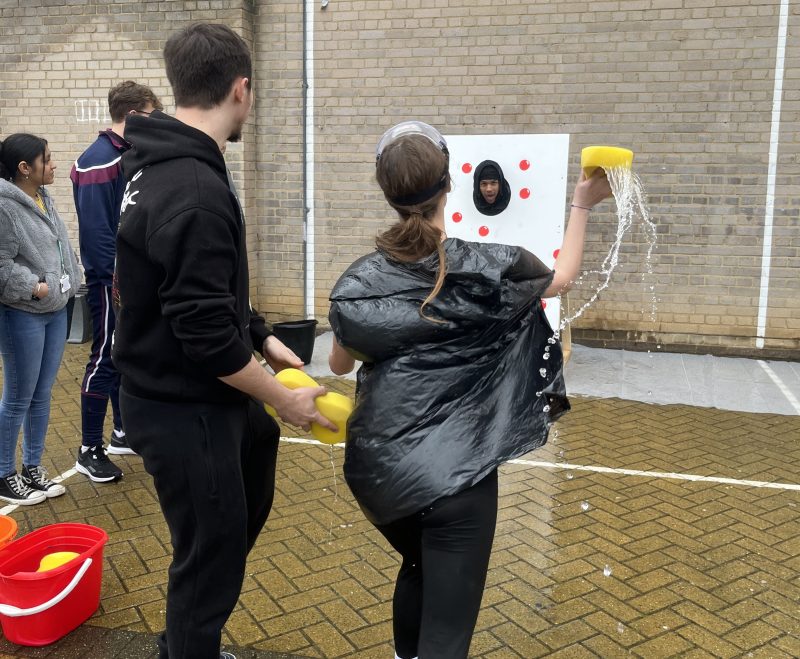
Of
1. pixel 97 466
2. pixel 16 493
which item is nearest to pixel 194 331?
pixel 16 493

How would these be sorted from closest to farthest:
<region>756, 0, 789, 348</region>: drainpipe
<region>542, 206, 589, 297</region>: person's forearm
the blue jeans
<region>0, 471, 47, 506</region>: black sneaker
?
<region>542, 206, 589, 297</region>: person's forearm
the blue jeans
<region>0, 471, 47, 506</region>: black sneaker
<region>756, 0, 789, 348</region>: drainpipe

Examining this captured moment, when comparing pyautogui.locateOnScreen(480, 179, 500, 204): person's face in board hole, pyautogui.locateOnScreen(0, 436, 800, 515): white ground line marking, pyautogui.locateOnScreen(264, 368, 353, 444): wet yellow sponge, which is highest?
pyautogui.locateOnScreen(480, 179, 500, 204): person's face in board hole

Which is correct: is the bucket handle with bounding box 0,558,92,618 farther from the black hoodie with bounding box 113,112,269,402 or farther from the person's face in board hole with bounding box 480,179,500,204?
the person's face in board hole with bounding box 480,179,500,204

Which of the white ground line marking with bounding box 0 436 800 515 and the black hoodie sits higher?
the black hoodie

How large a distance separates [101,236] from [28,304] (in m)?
0.55

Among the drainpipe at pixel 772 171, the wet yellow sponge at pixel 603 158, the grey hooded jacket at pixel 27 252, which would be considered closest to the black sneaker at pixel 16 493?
the grey hooded jacket at pixel 27 252

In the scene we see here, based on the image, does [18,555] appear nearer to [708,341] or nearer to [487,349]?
[487,349]

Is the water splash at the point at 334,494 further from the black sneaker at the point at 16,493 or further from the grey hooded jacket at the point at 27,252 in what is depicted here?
the grey hooded jacket at the point at 27,252

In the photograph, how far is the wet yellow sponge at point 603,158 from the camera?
2.22 meters

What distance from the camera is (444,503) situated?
2.07 metres

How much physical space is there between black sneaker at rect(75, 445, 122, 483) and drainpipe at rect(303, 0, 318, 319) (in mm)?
4453

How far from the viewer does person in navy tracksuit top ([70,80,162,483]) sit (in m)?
4.24

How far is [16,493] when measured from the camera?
4125 millimetres

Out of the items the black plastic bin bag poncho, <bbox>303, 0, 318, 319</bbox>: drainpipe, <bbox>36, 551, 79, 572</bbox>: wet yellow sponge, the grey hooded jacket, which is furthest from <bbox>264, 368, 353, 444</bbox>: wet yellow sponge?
<bbox>303, 0, 318, 319</bbox>: drainpipe
